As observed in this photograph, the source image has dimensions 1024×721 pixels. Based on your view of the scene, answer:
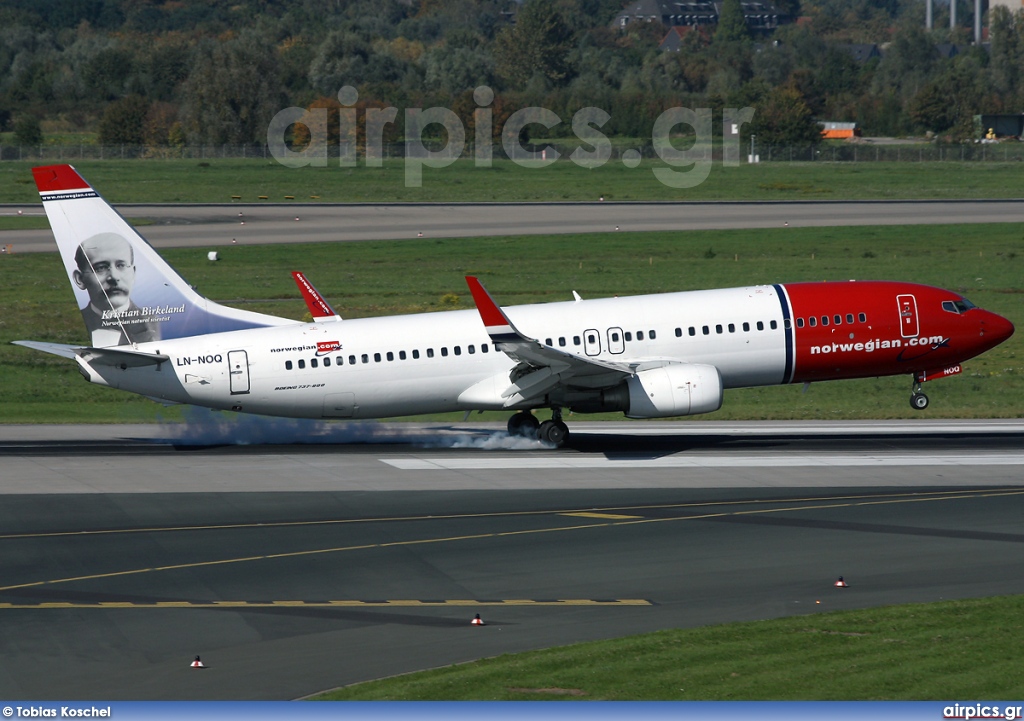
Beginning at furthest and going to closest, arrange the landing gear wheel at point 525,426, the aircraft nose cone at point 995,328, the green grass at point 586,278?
the green grass at point 586,278 → the aircraft nose cone at point 995,328 → the landing gear wheel at point 525,426

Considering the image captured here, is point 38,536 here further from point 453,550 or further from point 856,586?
point 856,586

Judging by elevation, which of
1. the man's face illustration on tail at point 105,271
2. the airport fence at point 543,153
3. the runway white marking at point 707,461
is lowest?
the runway white marking at point 707,461

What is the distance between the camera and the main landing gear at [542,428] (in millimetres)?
42344

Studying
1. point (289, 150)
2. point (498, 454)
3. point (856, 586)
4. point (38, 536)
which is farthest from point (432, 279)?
point (289, 150)

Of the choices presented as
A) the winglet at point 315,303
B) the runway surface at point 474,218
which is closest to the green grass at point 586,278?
the runway surface at point 474,218

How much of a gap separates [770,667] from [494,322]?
779 inches

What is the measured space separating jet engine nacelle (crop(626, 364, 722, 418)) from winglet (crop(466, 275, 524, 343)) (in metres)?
4.21

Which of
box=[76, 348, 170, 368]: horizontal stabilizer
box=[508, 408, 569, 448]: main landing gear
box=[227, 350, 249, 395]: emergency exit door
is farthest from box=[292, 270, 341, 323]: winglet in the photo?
box=[508, 408, 569, 448]: main landing gear

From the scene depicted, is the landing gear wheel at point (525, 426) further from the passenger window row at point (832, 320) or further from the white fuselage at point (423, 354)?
the passenger window row at point (832, 320)

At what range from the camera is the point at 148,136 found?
523 feet

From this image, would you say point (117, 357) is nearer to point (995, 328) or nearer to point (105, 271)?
point (105, 271)

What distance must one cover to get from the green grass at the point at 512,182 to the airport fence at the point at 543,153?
6.82m

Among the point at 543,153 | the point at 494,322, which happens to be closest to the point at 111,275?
the point at 494,322

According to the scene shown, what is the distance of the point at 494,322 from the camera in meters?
38.6
